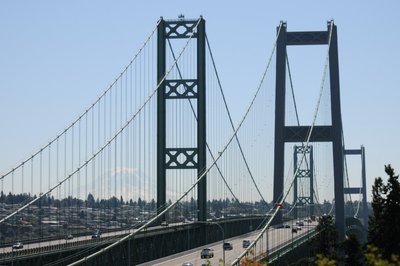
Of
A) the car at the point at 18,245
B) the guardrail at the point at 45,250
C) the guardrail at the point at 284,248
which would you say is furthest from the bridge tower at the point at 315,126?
the car at the point at 18,245

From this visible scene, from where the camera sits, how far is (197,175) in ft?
225

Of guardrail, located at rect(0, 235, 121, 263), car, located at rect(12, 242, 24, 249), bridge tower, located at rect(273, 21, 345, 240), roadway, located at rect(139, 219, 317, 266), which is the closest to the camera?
guardrail, located at rect(0, 235, 121, 263)

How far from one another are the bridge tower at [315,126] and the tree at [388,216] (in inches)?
1245

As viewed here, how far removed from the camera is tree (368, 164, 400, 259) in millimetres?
49156

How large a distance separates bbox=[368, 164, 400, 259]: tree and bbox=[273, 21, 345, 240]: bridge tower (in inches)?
1245

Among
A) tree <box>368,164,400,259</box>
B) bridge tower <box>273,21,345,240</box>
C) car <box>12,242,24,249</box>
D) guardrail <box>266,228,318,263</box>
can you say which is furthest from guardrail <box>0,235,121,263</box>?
bridge tower <box>273,21,345,240</box>

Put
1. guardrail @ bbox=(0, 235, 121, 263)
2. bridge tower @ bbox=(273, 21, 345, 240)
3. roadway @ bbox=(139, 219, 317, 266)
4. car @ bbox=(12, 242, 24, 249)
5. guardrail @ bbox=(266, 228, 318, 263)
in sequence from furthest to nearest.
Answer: bridge tower @ bbox=(273, 21, 345, 240) < guardrail @ bbox=(266, 228, 318, 263) < roadway @ bbox=(139, 219, 317, 266) < car @ bbox=(12, 242, 24, 249) < guardrail @ bbox=(0, 235, 121, 263)

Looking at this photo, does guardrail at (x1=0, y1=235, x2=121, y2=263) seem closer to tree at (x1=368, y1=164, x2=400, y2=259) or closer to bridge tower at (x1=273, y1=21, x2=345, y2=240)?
tree at (x1=368, y1=164, x2=400, y2=259)

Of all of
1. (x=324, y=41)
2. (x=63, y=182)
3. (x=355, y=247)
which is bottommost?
(x=355, y=247)

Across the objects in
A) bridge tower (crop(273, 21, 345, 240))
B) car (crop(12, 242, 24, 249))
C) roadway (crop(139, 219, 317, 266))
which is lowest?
roadway (crop(139, 219, 317, 266))

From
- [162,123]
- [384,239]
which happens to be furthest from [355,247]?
[162,123]

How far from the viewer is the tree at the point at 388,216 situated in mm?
49156

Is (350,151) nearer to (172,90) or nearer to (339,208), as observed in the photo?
(339,208)

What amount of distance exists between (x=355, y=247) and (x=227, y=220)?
4217 centimetres
